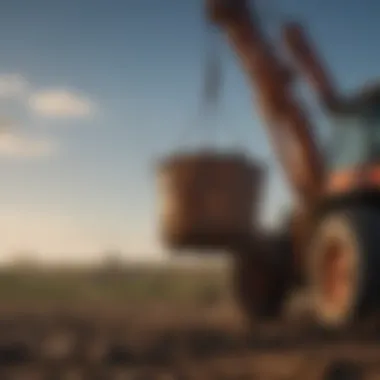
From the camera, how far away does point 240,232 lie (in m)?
11.0

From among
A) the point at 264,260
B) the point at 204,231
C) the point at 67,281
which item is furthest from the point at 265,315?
the point at 67,281

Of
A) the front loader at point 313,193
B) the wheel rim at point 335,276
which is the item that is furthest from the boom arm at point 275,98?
the wheel rim at point 335,276

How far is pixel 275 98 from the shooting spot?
38.3ft

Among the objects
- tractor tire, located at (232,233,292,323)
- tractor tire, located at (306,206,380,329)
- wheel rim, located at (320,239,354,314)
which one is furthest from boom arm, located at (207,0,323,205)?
wheel rim, located at (320,239,354,314)

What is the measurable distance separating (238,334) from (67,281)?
1578cm

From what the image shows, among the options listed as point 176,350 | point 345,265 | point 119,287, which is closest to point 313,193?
point 345,265

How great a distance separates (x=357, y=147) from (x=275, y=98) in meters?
1.84

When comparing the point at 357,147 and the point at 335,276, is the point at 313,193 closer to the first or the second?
the point at 357,147

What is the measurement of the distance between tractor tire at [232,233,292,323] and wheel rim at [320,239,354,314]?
5.71ft

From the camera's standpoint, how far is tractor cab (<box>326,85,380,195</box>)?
383 inches

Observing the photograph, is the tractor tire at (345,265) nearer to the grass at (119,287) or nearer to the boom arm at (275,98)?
the boom arm at (275,98)

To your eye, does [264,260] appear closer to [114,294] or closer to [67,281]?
[114,294]

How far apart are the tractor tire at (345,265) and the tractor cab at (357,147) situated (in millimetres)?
422

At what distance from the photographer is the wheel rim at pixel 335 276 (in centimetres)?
892
